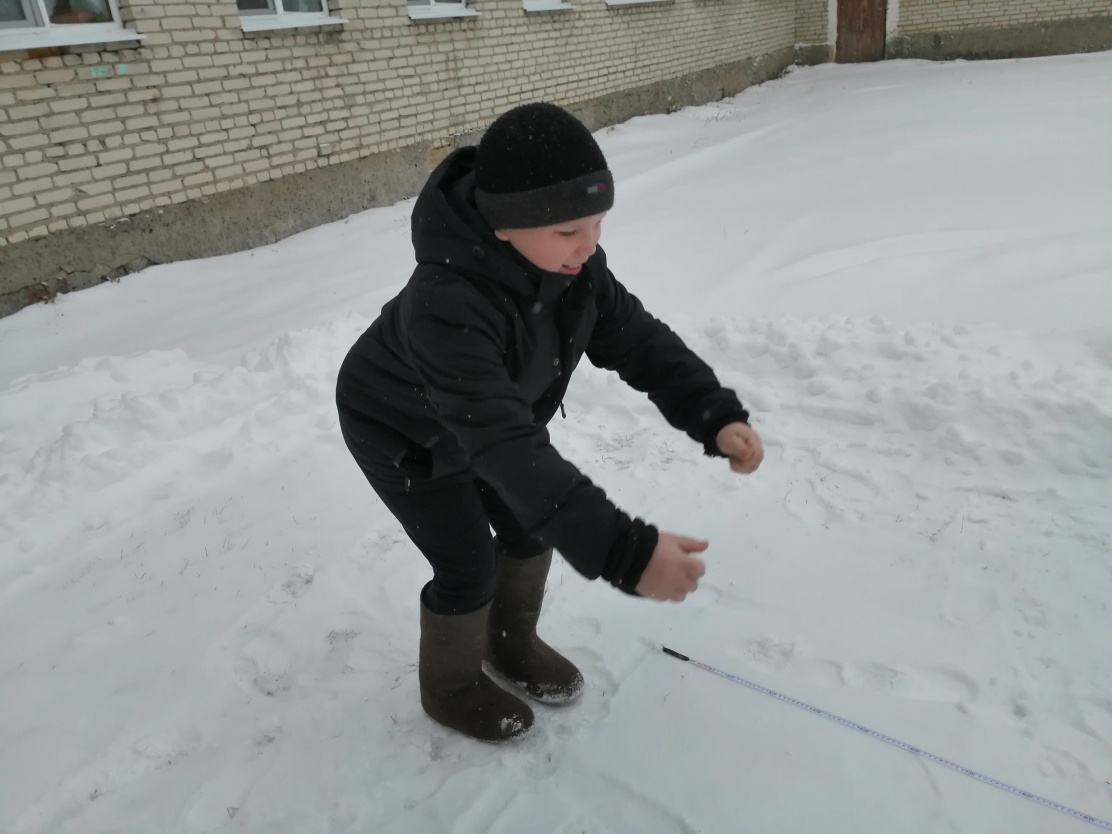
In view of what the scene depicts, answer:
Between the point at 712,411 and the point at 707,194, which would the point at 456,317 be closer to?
the point at 712,411

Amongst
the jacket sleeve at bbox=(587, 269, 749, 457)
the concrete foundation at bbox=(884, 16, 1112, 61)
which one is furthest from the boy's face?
the concrete foundation at bbox=(884, 16, 1112, 61)

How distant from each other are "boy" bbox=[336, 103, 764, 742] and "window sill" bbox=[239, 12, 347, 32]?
20.5 ft

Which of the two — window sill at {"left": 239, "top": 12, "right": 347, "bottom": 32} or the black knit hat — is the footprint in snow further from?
window sill at {"left": 239, "top": 12, "right": 347, "bottom": 32}

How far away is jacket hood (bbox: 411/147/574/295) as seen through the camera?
4.76 feet

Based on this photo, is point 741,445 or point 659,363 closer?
point 741,445

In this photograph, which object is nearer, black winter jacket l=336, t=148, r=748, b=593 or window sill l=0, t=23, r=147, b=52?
black winter jacket l=336, t=148, r=748, b=593

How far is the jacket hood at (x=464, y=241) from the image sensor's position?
1.45m

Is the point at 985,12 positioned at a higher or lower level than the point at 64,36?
lower

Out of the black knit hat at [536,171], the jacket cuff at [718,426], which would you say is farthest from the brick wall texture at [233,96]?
the jacket cuff at [718,426]

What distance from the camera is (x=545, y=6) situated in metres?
10.0

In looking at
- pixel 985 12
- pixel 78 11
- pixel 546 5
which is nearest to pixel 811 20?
pixel 985 12

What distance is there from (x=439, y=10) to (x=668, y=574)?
8788mm

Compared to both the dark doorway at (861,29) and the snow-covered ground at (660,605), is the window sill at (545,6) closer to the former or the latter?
the snow-covered ground at (660,605)

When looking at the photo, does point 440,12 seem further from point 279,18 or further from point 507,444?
point 507,444
